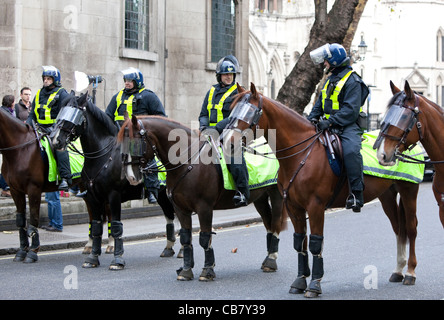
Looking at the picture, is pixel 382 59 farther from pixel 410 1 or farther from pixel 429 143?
pixel 429 143

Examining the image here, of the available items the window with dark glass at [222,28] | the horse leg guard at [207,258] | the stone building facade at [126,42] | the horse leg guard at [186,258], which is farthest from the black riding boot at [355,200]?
the window with dark glass at [222,28]

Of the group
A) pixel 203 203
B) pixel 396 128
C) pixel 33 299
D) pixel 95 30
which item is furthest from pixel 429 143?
pixel 95 30

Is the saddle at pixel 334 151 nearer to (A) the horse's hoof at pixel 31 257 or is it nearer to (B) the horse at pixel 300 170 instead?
(B) the horse at pixel 300 170

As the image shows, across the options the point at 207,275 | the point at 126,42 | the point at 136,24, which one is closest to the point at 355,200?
the point at 207,275

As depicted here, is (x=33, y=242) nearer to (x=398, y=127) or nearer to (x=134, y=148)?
(x=134, y=148)

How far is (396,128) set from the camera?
8922 millimetres

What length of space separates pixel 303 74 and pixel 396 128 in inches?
476

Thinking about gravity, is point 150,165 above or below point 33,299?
above

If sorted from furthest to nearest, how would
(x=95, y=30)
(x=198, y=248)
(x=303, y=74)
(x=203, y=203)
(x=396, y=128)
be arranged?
1. (x=303, y=74)
2. (x=95, y=30)
3. (x=198, y=248)
4. (x=203, y=203)
5. (x=396, y=128)

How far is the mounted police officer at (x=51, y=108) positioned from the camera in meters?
12.5

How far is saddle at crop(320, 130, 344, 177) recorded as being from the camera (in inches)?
367

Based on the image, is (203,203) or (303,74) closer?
(203,203)

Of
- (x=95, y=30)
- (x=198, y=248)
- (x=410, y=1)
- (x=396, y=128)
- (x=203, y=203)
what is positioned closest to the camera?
(x=396, y=128)

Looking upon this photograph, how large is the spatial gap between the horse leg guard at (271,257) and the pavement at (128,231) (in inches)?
88.1
